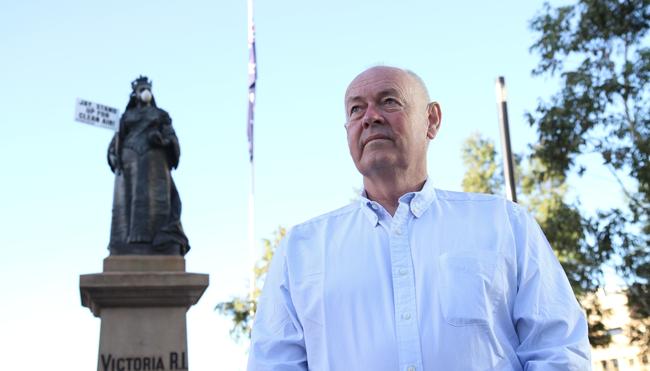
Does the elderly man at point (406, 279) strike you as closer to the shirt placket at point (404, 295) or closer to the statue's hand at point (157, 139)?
the shirt placket at point (404, 295)

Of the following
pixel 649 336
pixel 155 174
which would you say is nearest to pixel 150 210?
pixel 155 174

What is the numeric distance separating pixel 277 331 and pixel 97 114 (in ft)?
24.3

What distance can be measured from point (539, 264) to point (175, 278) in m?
7.07

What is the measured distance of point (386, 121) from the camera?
8.77 ft

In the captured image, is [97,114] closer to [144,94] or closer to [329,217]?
Result: [144,94]

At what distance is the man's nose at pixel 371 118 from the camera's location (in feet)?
8.75

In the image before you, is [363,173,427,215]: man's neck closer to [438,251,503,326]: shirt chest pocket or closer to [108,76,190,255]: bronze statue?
[438,251,503,326]: shirt chest pocket

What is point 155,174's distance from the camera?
33.2ft

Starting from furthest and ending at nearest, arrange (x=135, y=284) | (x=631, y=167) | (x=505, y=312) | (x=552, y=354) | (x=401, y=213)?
(x=631, y=167), (x=135, y=284), (x=401, y=213), (x=505, y=312), (x=552, y=354)

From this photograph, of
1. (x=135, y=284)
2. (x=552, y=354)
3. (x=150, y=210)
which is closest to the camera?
(x=552, y=354)

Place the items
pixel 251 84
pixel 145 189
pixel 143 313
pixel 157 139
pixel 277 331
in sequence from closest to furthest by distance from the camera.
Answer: pixel 277 331, pixel 143 313, pixel 145 189, pixel 157 139, pixel 251 84

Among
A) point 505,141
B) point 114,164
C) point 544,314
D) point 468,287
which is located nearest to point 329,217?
point 468,287

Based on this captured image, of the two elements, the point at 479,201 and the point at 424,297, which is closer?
the point at 424,297

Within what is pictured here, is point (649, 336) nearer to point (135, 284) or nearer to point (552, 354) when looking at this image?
point (135, 284)
